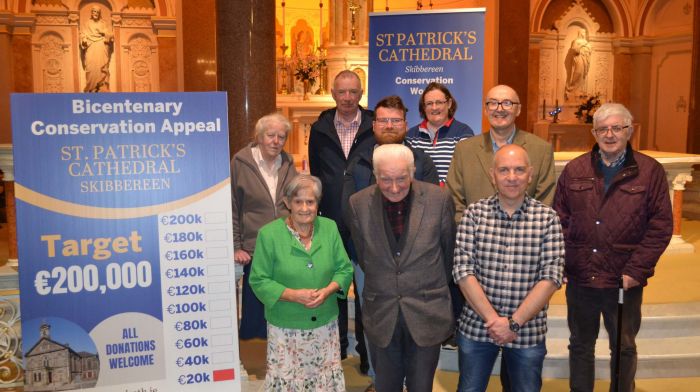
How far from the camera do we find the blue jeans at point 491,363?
2.88 metres

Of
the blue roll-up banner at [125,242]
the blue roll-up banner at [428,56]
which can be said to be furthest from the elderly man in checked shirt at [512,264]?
the blue roll-up banner at [428,56]

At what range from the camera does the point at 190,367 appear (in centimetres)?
300

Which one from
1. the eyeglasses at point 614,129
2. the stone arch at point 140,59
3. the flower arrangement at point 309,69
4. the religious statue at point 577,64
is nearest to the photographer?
the eyeglasses at point 614,129

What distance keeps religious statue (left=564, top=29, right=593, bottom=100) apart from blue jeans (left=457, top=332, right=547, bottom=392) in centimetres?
1169

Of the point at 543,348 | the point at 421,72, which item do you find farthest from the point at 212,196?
the point at 421,72

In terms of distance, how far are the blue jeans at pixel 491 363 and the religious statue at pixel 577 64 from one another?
11689mm

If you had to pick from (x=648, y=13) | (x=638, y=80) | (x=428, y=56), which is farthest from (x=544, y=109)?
(x=428, y=56)

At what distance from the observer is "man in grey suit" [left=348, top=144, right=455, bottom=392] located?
111 inches

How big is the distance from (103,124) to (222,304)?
96cm

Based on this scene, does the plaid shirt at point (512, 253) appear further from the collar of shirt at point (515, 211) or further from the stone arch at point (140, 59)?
the stone arch at point (140, 59)

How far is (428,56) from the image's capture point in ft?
17.4

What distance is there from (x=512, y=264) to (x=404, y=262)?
46cm

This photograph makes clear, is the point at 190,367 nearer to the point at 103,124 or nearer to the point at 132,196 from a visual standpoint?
the point at 132,196

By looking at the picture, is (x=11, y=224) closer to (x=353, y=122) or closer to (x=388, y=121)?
(x=353, y=122)
